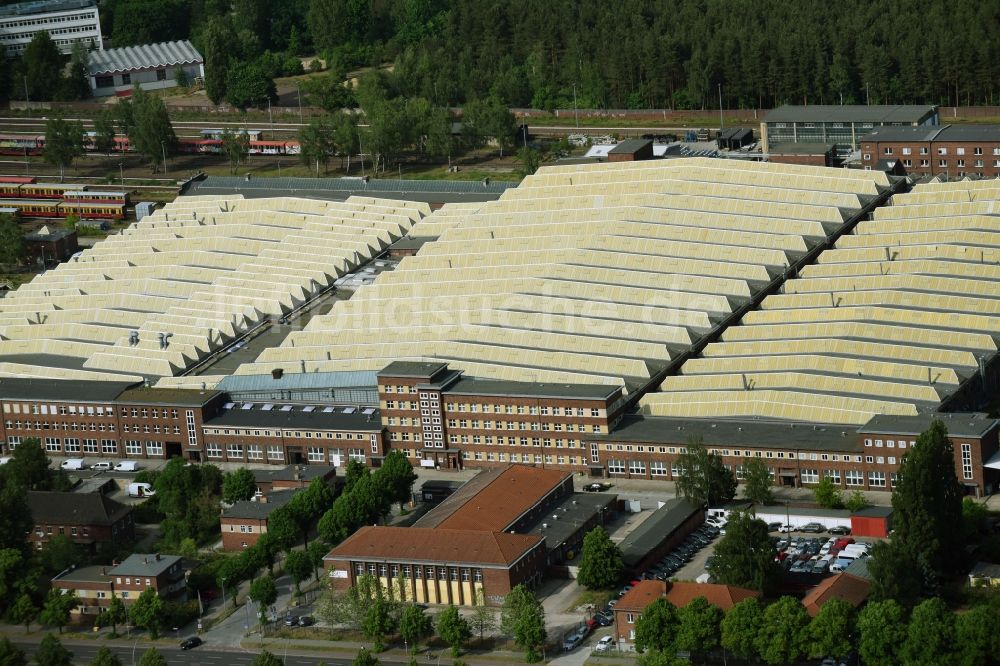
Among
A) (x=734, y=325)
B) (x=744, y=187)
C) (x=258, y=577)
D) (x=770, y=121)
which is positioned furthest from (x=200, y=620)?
(x=770, y=121)

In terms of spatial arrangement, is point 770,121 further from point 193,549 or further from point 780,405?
point 193,549

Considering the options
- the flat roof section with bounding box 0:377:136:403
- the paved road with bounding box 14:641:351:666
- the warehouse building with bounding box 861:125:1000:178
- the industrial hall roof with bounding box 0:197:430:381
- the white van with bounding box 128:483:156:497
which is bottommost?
the paved road with bounding box 14:641:351:666

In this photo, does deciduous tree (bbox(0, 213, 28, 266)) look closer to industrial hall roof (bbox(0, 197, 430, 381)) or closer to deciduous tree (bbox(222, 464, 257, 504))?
industrial hall roof (bbox(0, 197, 430, 381))

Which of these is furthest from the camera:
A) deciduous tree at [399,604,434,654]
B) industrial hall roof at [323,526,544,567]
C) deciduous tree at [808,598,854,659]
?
industrial hall roof at [323,526,544,567]

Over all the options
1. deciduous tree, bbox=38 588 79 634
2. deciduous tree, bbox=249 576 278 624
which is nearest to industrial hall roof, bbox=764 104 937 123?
deciduous tree, bbox=249 576 278 624

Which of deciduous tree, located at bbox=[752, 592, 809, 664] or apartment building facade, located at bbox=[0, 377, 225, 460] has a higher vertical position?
apartment building facade, located at bbox=[0, 377, 225, 460]

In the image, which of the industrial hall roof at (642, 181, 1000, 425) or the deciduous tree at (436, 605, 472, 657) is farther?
the industrial hall roof at (642, 181, 1000, 425)

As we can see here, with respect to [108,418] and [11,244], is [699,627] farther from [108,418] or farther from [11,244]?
[11,244]
